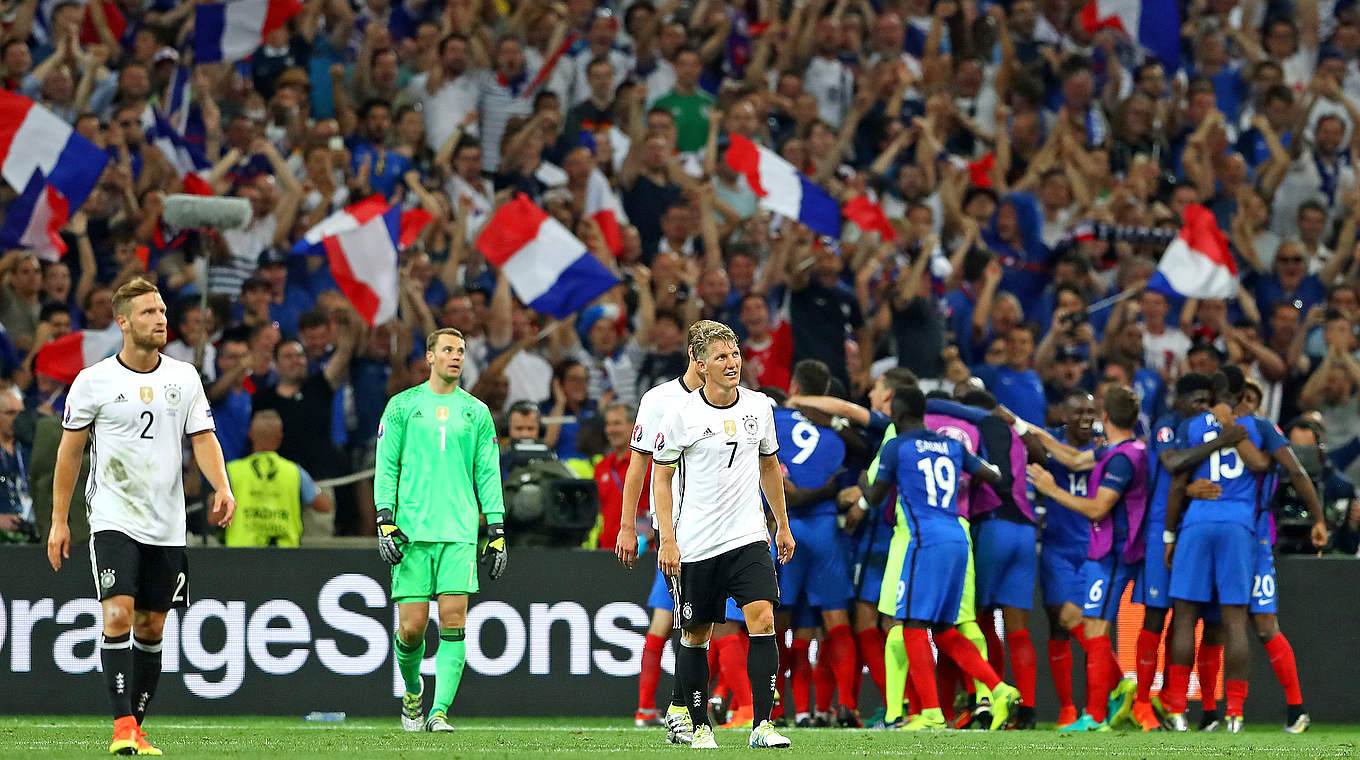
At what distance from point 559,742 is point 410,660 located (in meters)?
1.34

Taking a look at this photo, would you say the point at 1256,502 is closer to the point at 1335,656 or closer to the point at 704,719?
the point at 1335,656

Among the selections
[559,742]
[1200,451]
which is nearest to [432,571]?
[559,742]

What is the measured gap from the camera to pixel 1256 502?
13766 millimetres

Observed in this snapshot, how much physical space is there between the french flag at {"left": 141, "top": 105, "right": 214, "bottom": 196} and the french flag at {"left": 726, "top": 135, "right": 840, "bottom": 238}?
199 inches

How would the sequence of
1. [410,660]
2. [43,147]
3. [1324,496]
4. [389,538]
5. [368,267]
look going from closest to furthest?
[389,538] → [410,660] → [1324,496] → [368,267] → [43,147]

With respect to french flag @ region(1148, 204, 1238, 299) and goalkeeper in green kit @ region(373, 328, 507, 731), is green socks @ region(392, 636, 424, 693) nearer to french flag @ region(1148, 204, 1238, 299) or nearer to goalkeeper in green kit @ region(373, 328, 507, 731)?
goalkeeper in green kit @ region(373, 328, 507, 731)

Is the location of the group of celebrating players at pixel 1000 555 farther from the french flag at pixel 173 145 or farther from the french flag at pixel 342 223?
the french flag at pixel 173 145

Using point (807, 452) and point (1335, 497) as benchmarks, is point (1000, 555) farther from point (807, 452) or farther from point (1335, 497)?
point (1335, 497)

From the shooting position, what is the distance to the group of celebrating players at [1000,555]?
517 inches

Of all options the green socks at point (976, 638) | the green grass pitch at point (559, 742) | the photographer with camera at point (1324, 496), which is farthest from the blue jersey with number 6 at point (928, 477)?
the photographer with camera at point (1324, 496)

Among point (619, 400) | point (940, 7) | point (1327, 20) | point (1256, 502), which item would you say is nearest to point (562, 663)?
point (619, 400)

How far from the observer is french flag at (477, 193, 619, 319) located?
16.7 meters

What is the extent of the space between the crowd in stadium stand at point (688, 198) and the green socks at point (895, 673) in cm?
306

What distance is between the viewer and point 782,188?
58.4 ft
